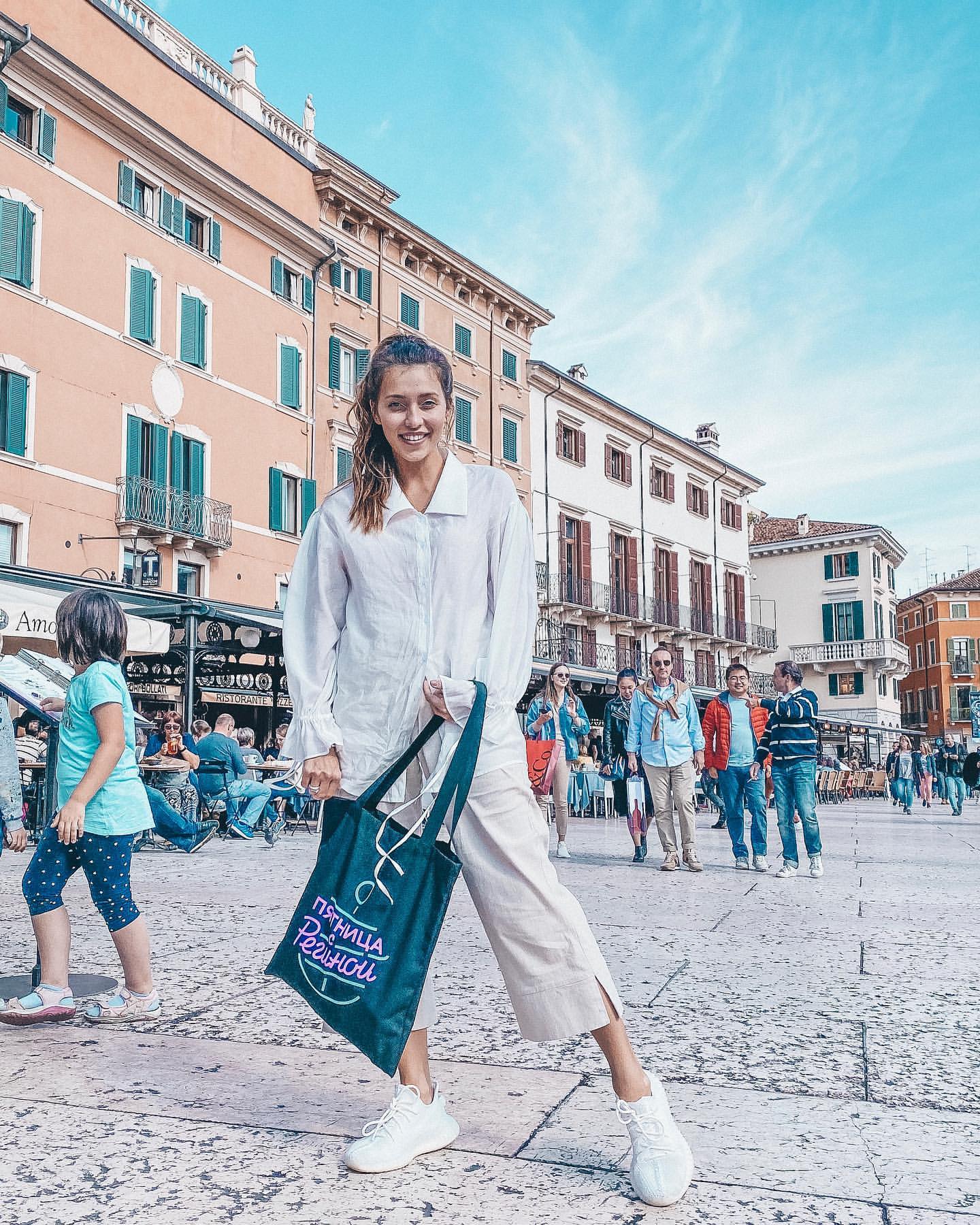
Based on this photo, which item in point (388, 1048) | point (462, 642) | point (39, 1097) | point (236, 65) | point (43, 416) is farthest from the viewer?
point (236, 65)

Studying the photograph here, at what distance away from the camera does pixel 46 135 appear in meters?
19.3

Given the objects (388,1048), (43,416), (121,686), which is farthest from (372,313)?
(388,1048)

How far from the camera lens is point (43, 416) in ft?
62.6

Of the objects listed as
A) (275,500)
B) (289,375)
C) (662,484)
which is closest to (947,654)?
(662,484)

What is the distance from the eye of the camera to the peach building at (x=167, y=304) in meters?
19.0

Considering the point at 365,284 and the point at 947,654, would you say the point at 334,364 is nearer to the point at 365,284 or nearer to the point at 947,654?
the point at 365,284

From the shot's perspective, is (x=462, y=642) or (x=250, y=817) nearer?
(x=462, y=642)

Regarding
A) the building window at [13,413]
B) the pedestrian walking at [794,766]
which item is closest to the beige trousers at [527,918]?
the pedestrian walking at [794,766]

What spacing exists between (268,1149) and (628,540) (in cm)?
3763

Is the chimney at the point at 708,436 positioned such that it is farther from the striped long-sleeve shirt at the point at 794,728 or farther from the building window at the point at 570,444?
the striped long-sleeve shirt at the point at 794,728

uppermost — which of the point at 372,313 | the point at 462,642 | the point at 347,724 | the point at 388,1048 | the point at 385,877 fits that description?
the point at 372,313

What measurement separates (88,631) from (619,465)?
36.4 meters

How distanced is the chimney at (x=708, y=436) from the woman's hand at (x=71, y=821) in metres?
46.1

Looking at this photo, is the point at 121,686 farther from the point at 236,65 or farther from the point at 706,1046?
the point at 236,65
